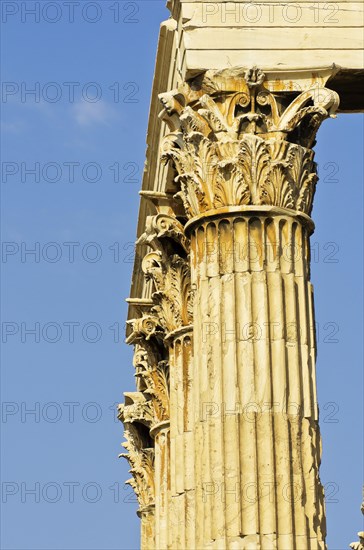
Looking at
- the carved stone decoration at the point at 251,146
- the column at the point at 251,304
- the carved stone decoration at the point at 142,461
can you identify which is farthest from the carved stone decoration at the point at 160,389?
the carved stone decoration at the point at 251,146

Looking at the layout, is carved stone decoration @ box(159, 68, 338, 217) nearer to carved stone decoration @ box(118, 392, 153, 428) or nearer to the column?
the column

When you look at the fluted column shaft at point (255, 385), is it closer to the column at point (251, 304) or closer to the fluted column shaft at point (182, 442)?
the column at point (251, 304)

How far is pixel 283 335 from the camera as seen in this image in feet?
78.6

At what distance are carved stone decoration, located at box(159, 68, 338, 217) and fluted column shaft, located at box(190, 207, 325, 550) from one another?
1.21 feet

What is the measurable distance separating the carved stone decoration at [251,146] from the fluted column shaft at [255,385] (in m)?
0.37

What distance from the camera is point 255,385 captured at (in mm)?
23625

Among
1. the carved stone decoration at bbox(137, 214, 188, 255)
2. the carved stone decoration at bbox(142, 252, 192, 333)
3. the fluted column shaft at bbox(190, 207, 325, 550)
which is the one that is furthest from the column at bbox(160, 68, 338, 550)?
the carved stone decoration at bbox(142, 252, 192, 333)

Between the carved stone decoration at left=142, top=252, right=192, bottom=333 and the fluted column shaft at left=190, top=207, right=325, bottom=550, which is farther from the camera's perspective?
the carved stone decoration at left=142, top=252, right=192, bottom=333

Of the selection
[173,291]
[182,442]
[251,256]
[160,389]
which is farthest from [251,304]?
[160,389]

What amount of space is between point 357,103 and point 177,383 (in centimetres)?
575

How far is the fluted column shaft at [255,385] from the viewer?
23125mm

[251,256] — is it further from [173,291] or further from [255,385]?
[173,291]

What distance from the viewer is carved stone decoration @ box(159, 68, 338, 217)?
24781 mm

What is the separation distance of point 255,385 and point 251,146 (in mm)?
3679
